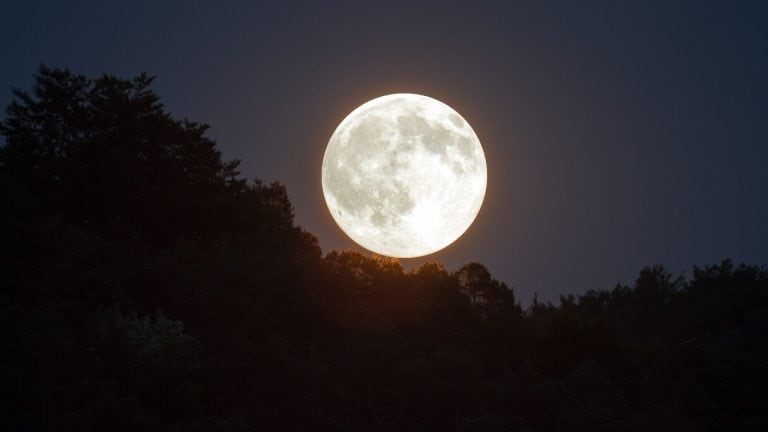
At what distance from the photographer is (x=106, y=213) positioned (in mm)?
45844

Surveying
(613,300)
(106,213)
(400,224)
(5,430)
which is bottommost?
(5,430)

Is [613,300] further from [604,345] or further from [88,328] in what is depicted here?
[88,328]

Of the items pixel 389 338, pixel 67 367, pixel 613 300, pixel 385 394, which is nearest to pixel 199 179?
pixel 389 338

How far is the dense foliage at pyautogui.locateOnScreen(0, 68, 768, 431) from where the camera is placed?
2944 centimetres

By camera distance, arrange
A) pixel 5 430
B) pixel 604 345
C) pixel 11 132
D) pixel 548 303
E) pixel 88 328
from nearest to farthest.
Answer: pixel 5 430
pixel 88 328
pixel 604 345
pixel 11 132
pixel 548 303

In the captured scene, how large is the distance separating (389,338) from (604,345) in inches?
504

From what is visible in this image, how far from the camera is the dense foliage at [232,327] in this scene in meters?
29.4

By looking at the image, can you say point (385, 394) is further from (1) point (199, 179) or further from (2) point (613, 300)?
(2) point (613, 300)

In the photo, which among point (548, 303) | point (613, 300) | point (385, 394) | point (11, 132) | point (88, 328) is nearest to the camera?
point (88, 328)

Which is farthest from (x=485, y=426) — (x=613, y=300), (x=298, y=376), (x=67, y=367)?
(x=613, y=300)

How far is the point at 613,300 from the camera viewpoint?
96.4 meters

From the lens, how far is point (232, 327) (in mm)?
36500

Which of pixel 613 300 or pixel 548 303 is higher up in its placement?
pixel 613 300

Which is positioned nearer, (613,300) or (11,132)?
(11,132)
